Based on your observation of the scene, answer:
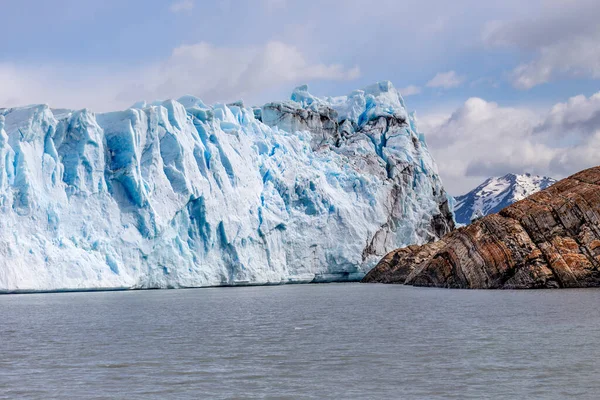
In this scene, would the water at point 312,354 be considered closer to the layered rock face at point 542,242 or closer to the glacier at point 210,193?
the layered rock face at point 542,242

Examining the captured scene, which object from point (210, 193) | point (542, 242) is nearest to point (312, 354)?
point (542, 242)

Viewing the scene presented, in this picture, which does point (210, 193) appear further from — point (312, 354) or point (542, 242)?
point (312, 354)

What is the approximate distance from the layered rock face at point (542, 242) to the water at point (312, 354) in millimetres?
7901

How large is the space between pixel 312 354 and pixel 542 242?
19.9 m

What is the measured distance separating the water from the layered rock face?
7.90 m

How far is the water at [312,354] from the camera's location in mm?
9609

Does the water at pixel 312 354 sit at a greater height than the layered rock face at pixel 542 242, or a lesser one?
lesser

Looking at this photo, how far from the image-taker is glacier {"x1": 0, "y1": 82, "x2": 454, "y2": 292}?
34969mm

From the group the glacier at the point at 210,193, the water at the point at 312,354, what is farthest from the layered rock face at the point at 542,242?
the glacier at the point at 210,193

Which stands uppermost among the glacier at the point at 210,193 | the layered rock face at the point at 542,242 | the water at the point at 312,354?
the glacier at the point at 210,193

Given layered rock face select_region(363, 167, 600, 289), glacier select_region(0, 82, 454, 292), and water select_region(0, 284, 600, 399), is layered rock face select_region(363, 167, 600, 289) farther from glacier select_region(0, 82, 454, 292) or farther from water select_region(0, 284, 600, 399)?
glacier select_region(0, 82, 454, 292)

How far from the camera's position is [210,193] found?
136 ft

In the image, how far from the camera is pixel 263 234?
4391cm

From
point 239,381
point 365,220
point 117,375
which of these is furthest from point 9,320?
point 365,220
